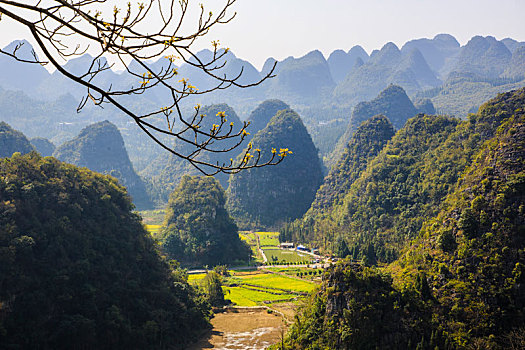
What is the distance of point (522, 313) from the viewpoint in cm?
2138

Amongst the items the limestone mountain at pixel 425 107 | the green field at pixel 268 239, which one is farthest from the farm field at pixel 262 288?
the limestone mountain at pixel 425 107

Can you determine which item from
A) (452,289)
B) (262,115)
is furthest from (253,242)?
(262,115)

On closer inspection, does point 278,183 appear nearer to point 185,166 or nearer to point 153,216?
point 153,216

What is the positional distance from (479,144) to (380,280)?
98.1 ft

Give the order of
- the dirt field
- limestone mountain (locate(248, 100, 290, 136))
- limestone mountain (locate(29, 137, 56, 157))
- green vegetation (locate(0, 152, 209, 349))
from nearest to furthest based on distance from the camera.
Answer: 1. green vegetation (locate(0, 152, 209, 349))
2. the dirt field
3. limestone mountain (locate(29, 137, 56, 157))
4. limestone mountain (locate(248, 100, 290, 136))

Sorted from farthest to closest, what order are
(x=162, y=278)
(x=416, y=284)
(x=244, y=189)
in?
(x=244, y=189)
(x=162, y=278)
(x=416, y=284)

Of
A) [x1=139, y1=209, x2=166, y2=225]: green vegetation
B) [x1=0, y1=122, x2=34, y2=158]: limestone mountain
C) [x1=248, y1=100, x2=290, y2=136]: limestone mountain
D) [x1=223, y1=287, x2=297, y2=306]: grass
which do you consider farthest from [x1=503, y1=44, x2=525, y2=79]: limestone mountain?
[x1=0, y1=122, x2=34, y2=158]: limestone mountain

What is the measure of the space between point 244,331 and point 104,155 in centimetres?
9147

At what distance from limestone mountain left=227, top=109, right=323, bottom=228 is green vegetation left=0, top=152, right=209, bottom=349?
51.3 metres

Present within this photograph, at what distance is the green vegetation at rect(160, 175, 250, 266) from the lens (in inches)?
2122

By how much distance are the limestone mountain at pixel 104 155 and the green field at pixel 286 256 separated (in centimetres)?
5259

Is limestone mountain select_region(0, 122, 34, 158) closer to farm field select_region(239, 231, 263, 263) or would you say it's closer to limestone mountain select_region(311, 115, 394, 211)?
farm field select_region(239, 231, 263, 263)

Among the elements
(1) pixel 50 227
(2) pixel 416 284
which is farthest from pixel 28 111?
(2) pixel 416 284

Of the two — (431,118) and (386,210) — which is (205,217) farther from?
(431,118)
